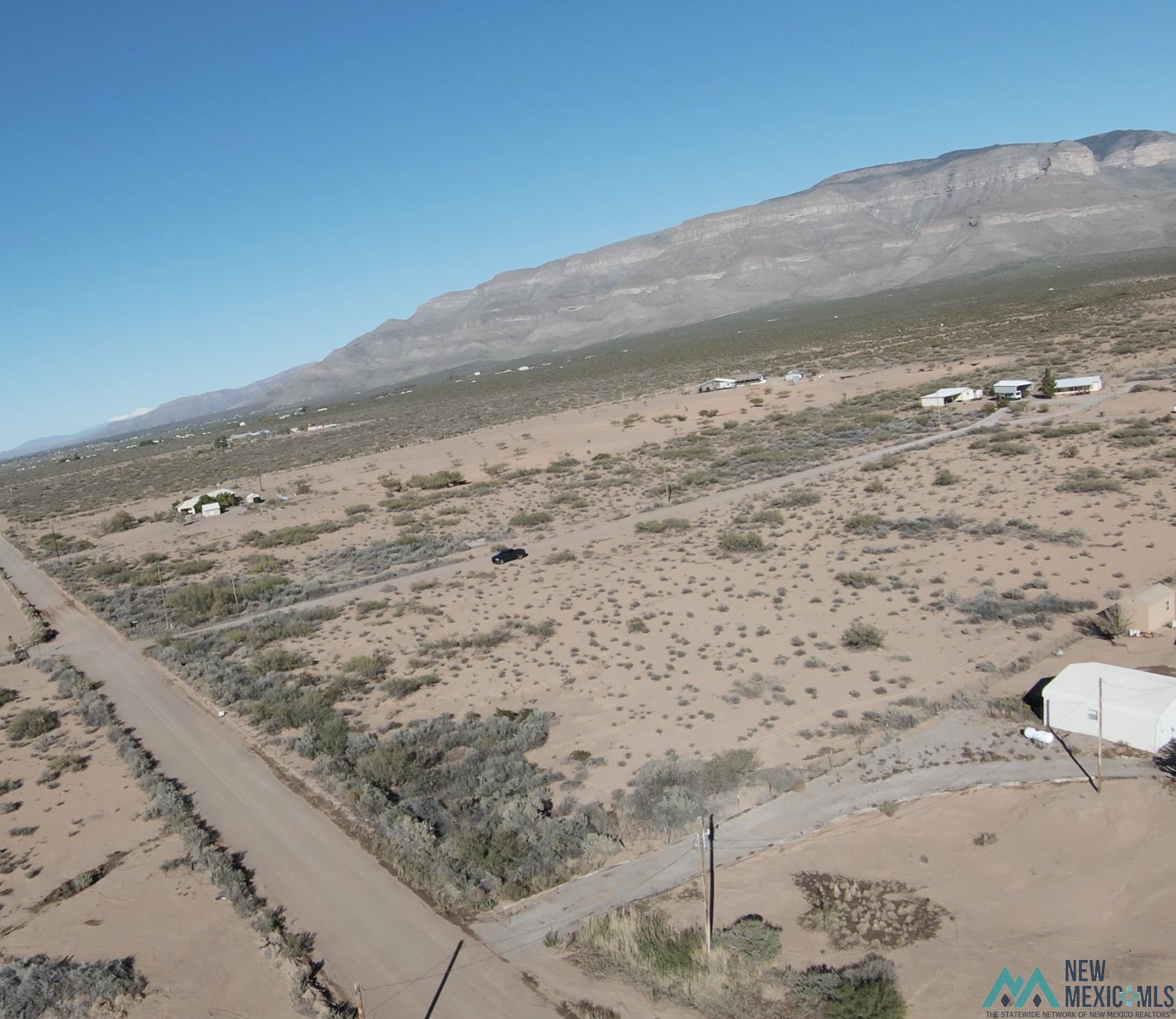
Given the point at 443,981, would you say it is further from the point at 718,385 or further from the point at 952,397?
the point at 718,385

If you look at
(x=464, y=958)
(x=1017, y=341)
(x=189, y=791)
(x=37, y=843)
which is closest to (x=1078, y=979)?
(x=464, y=958)

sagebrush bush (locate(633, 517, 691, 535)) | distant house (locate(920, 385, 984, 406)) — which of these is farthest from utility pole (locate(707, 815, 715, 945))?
distant house (locate(920, 385, 984, 406))

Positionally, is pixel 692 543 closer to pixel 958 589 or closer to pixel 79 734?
pixel 958 589

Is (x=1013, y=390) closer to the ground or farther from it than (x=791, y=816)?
farther from it

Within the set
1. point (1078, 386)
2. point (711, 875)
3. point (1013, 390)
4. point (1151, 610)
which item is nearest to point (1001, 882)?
point (711, 875)

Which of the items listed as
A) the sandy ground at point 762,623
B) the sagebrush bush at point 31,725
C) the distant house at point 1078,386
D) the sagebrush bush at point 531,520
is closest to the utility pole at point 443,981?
the sandy ground at point 762,623

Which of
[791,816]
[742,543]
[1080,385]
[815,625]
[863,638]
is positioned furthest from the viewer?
[1080,385]

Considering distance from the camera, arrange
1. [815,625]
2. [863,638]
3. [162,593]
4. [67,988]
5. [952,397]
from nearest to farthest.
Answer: [67,988]
[863,638]
[815,625]
[162,593]
[952,397]
